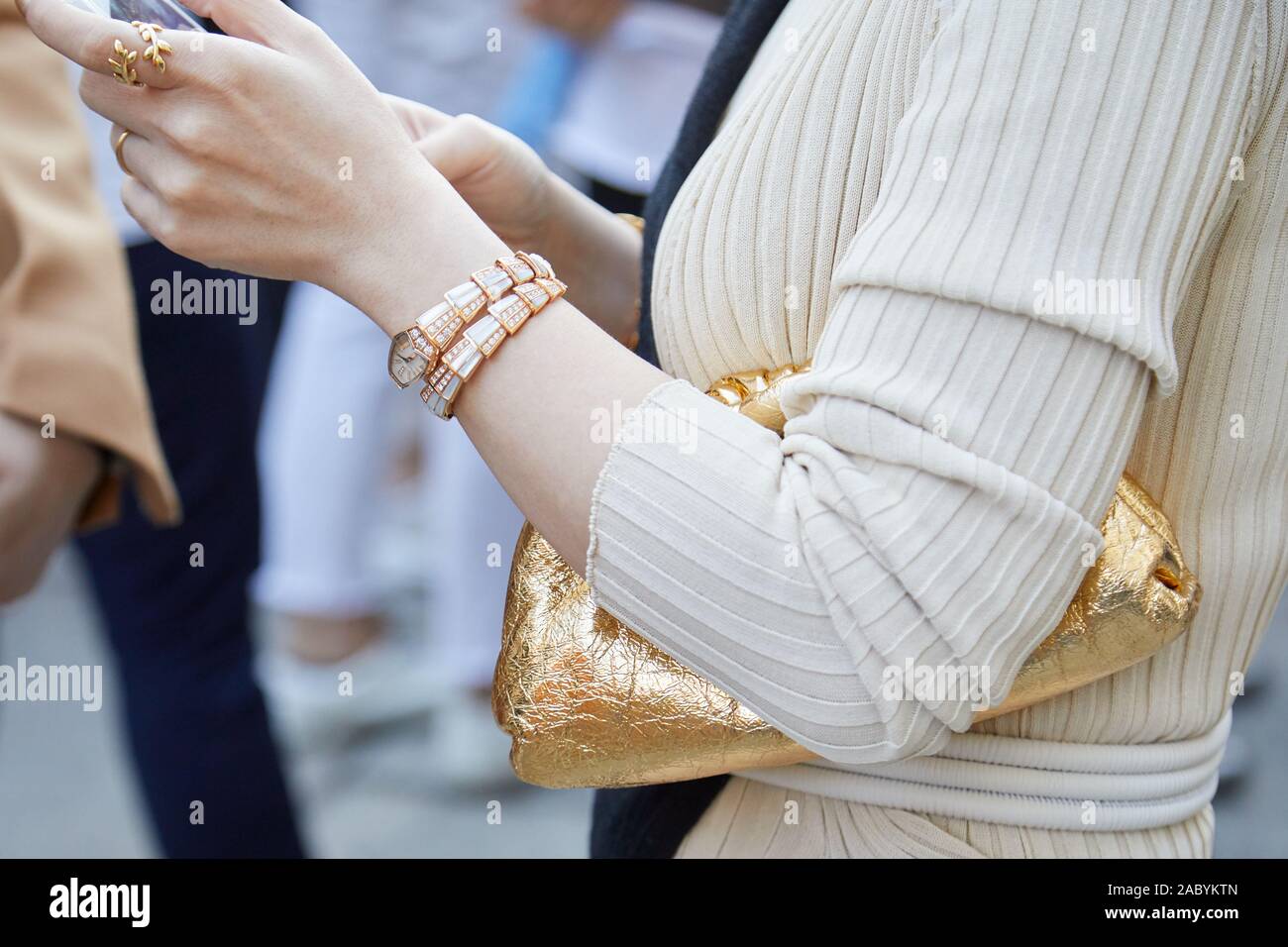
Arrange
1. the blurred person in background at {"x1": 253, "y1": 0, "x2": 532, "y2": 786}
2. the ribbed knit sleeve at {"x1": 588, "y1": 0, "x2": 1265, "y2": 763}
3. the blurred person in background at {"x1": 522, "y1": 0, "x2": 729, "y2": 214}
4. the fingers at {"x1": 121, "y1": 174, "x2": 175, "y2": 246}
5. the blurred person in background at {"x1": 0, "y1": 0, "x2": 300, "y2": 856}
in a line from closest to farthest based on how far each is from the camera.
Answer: the ribbed knit sleeve at {"x1": 588, "y1": 0, "x2": 1265, "y2": 763}, the fingers at {"x1": 121, "y1": 174, "x2": 175, "y2": 246}, the blurred person in background at {"x1": 0, "y1": 0, "x2": 300, "y2": 856}, the blurred person in background at {"x1": 522, "y1": 0, "x2": 729, "y2": 214}, the blurred person in background at {"x1": 253, "y1": 0, "x2": 532, "y2": 786}

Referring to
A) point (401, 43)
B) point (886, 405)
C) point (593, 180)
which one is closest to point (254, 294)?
point (593, 180)

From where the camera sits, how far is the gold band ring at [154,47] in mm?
698

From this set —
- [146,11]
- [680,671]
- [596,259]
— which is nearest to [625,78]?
[596,259]

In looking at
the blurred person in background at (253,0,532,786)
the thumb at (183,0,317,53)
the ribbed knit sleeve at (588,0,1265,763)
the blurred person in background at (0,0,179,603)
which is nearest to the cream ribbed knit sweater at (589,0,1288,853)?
the ribbed knit sleeve at (588,0,1265,763)

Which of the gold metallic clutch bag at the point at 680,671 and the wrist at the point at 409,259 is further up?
the wrist at the point at 409,259

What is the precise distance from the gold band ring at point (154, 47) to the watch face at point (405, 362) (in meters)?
0.20

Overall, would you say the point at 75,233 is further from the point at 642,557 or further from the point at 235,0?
the point at 642,557

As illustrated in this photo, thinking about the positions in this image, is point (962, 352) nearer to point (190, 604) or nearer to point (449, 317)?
point (449, 317)

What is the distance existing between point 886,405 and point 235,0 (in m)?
0.45

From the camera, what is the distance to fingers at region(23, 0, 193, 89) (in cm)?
70

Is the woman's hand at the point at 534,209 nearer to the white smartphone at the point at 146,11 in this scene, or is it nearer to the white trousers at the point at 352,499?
the white smartphone at the point at 146,11

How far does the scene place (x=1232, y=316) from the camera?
2.51 feet

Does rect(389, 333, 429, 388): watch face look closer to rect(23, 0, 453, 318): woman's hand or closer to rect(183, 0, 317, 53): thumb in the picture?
rect(23, 0, 453, 318): woman's hand

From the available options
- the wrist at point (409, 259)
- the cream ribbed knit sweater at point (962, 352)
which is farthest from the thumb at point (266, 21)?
the cream ribbed knit sweater at point (962, 352)
